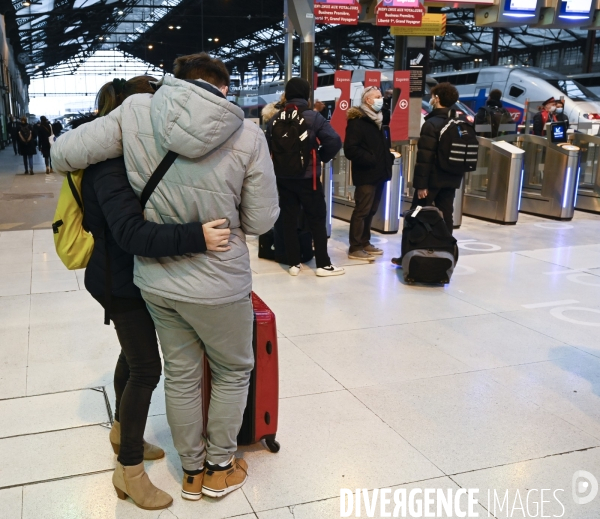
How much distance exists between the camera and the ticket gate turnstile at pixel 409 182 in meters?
7.71

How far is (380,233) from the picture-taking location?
7348mm

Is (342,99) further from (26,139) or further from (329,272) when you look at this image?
(26,139)

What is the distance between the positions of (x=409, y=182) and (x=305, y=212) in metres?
4.38

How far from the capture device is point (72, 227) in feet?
6.61

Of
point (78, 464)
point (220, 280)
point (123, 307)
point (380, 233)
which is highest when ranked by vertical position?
point (220, 280)

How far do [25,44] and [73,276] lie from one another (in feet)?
122

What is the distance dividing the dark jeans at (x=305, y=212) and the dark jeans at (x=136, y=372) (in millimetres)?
3013

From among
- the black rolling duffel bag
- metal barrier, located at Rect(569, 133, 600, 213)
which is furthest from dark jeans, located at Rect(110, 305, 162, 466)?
metal barrier, located at Rect(569, 133, 600, 213)

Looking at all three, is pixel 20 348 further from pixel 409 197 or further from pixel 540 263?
pixel 409 197

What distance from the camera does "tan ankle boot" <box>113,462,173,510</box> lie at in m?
2.10

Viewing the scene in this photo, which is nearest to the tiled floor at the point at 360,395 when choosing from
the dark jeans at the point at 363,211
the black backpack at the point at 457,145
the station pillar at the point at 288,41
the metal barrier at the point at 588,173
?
the dark jeans at the point at 363,211

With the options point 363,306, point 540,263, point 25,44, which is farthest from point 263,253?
point 25,44

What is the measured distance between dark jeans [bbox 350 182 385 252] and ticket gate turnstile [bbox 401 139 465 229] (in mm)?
1994

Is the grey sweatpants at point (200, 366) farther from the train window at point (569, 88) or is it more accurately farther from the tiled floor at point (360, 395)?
the train window at point (569, 88)
